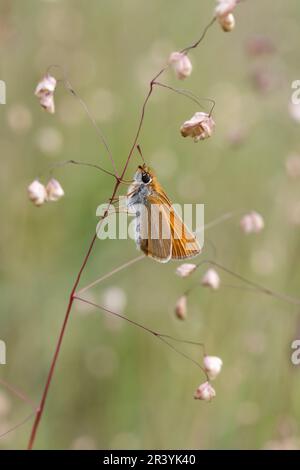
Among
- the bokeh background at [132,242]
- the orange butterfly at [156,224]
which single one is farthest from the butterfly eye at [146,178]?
the bokeh background at [132,242]

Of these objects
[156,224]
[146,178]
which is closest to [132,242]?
[156,224]

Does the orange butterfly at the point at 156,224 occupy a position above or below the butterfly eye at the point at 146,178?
below

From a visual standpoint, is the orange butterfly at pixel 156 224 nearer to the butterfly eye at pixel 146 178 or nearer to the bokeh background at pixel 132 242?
the butterfly eye at pixel 146 178

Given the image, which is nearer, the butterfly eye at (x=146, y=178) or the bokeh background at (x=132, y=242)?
the butterfly eye at (x=146, y=178)

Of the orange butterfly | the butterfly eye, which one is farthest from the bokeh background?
the butterfly eye

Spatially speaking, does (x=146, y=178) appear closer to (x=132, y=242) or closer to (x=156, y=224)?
(x=156, y=224)

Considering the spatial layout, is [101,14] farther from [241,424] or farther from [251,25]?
[241,424]

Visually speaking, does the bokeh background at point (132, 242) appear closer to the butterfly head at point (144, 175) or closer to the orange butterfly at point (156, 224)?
the orange butterfly at point (156, 224)
